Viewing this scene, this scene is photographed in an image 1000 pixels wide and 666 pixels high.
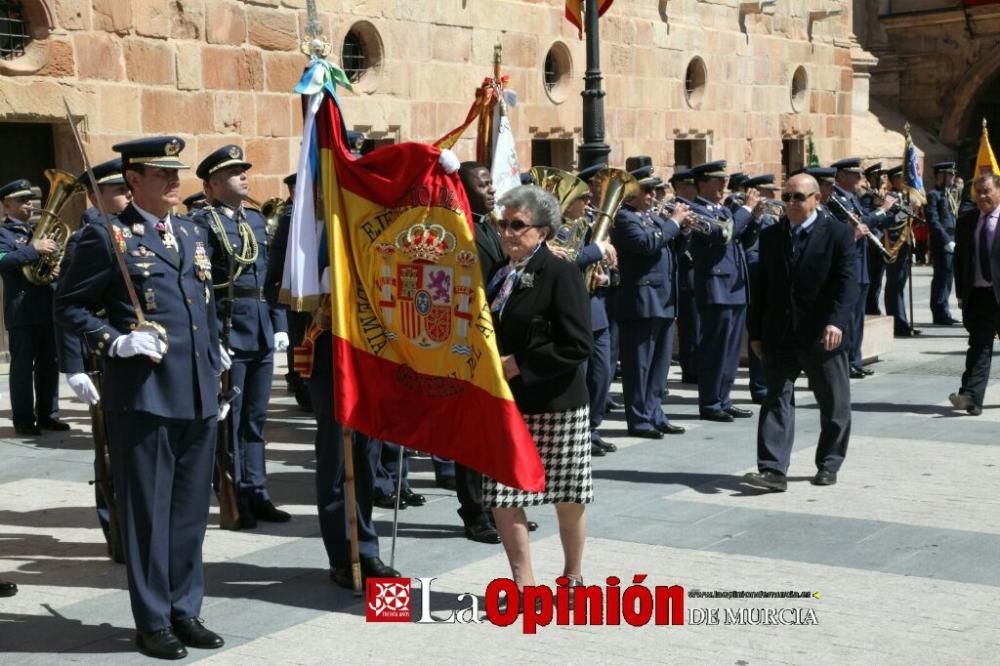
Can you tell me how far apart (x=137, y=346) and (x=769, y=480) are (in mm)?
4258

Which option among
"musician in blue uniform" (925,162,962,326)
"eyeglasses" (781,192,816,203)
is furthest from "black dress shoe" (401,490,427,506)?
"musician in blue uniform" (925,162,962,326)

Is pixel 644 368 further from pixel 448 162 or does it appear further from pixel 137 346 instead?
pixel 137 346

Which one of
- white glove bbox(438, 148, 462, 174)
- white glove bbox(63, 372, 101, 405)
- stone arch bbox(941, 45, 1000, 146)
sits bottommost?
white glove bbox(63, 372, 101, 405)

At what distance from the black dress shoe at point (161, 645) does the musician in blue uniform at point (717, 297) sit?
6.42 m

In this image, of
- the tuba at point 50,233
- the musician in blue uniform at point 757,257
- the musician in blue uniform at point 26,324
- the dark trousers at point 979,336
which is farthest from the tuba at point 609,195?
the musician in blue uniform at point 26,324

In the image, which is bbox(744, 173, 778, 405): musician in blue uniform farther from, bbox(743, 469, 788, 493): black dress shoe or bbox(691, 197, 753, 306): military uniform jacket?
bbox(743, 469, 788, 493): black dress shoe

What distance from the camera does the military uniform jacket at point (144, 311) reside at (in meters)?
6.09

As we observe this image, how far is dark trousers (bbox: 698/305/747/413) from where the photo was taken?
11.7 metres

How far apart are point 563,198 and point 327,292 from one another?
290 centimetres

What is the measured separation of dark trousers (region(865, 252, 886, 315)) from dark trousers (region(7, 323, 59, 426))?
26.6 ft

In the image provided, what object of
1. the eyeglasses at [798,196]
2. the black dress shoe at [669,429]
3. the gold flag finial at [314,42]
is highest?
the gold flag finial at [314,42]

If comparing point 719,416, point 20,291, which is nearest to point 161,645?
point 20,291

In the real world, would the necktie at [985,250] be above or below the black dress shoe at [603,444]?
above

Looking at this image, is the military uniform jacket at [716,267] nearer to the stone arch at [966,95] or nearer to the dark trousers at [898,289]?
the dark trousers at [898,289]
